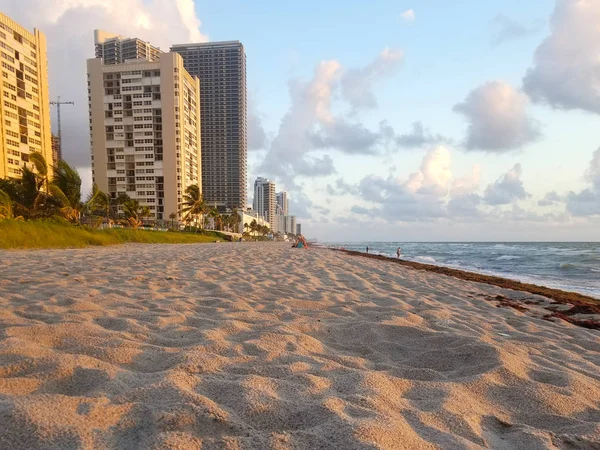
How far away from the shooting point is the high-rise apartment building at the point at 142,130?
8450 centimetres

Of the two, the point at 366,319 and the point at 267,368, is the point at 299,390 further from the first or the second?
the point at 366,319

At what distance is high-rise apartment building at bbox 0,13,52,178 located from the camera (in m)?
59.5

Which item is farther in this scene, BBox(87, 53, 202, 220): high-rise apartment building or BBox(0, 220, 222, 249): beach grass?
BBox(87, 53, 202, 220): high-rise apartment building

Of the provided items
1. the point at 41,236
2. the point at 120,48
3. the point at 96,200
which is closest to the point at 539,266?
the point at 41,236

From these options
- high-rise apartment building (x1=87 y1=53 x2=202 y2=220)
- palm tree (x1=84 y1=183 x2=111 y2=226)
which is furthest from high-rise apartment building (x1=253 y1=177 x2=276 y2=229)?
palm tree (x1=84 y1=183 x2=111 y2=226)

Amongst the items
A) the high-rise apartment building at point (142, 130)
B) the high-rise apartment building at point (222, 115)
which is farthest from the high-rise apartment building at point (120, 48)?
the high-rise apartment building at point (142, 130)

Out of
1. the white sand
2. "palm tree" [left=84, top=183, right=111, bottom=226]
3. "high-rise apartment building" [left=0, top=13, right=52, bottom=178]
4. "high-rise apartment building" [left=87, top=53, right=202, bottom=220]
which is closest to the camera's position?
the white sand

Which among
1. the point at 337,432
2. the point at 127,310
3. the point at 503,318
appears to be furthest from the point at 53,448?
the point at 503,318

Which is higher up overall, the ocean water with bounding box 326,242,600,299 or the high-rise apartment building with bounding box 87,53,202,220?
the high-rise apartment building with bounding box 87,53,202,220

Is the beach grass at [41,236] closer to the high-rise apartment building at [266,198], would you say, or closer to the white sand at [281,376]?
the white sand at [281,376]

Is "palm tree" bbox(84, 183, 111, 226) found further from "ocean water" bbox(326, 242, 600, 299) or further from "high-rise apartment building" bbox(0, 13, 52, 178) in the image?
"high-rise apartment building" bbox(0, 13, 52, 178)

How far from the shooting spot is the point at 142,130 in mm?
85562

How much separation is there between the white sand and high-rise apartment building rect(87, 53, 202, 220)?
280ft

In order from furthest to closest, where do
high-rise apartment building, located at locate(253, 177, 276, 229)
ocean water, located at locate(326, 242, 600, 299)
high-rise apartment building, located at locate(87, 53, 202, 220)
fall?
high-rise apartment building, located at locate(253, 177, 276, 229)
high-rise apartment building, located at locate(87, 53, 202, 220)
ocean water, located at locate(326, 242, 600, 299)
